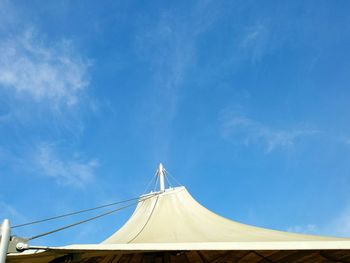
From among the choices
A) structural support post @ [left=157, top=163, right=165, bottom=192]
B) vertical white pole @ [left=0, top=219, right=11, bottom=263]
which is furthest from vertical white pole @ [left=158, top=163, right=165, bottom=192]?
vertical white pole @ [left=0, top=219, right=11, bottom=263]

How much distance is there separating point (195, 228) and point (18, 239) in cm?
471

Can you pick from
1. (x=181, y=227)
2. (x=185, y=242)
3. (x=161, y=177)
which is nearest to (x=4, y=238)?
(x=185, y=242)

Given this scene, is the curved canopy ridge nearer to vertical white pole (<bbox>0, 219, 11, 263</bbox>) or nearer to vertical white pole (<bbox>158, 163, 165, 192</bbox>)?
vertical white pole (<bbox>158, 163, 165, 192</bbox>)

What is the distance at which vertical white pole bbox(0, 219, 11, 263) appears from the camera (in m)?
2.88

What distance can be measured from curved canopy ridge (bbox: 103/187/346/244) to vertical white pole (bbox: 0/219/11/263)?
11.6 ft

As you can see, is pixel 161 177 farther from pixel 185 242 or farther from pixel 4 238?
pixel 4 238

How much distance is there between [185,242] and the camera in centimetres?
572

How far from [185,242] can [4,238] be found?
130 inches

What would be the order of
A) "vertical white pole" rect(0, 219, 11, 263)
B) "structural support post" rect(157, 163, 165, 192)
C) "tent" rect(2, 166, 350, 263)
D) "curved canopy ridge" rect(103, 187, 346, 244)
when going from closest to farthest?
"vertical white pole" rect(0, 219, 11, 263), "tent" rect(2, 166, 350, 263), "curved canopy ridge" rect(103, 187, 346, 244), "structural support post" rect(157, 163, 165, 192)

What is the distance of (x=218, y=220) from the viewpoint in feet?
28.0

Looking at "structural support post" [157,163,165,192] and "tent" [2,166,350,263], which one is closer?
"tent" [2,166,350,263]

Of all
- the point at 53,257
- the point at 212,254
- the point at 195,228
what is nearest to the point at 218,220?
the point at 195,228

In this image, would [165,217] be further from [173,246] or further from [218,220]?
[173,246]

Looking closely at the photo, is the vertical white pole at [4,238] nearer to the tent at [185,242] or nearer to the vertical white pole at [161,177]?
the tent at [185,242]
